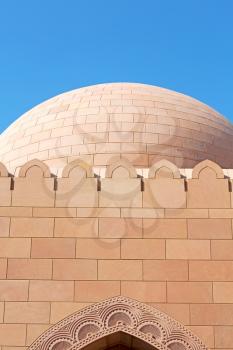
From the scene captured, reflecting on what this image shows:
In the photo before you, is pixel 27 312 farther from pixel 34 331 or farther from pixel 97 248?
pixel 97 248

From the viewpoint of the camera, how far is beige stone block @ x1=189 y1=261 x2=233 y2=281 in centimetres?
614

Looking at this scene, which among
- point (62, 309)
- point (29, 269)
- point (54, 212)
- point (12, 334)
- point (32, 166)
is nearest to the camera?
point (12, 334)

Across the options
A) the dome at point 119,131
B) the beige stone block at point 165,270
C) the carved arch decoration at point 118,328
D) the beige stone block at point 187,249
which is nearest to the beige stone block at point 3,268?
the carved arch decoration at point 118,328

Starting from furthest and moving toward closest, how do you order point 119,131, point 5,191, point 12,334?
→ point 119,131
point 5,191
point 12,334

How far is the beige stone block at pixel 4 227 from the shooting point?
20.8 ft

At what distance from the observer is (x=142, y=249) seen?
6262 mm

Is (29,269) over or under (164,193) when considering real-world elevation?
under

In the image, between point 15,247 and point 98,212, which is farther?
point 98,212

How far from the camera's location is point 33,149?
955cm

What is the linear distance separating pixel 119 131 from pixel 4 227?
3.47 metres

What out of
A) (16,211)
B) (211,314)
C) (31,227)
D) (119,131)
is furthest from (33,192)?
(119,131)

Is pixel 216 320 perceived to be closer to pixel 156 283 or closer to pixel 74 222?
pixel 156 283

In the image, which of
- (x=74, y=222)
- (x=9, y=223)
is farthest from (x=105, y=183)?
(x=9, y=223)

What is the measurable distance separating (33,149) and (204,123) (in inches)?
124
